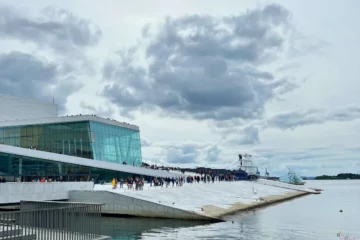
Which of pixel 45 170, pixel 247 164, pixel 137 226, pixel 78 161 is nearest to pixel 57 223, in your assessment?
pixel 137 226

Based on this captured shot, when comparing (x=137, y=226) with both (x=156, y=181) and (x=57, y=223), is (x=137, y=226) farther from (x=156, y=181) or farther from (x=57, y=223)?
(x=156, y=181)

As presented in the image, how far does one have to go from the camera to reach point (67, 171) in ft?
194

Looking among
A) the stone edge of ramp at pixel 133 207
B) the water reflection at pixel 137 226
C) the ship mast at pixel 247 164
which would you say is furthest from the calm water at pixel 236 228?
the ship mast at pixel 247 164

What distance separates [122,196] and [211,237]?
43.4 feet

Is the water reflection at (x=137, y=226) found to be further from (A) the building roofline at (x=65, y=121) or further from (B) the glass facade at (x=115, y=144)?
(A) the building roofline at (x=65, y=121)

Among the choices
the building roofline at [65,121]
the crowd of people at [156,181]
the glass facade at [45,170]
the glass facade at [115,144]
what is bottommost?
the crowd of people at [156,181]

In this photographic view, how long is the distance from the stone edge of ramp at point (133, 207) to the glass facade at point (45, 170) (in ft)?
29.2

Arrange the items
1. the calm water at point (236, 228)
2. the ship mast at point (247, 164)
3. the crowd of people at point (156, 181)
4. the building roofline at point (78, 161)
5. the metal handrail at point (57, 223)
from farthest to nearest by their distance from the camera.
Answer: the ship mast at point (247, 164) < the building roofline at point (78, 161) < the crowd of people at point (156, 181) < the calm water at point (236, 228) < the metal handrail at point (57, 223)

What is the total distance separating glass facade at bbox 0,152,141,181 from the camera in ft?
169

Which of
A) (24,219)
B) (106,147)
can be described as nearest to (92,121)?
(106,147)

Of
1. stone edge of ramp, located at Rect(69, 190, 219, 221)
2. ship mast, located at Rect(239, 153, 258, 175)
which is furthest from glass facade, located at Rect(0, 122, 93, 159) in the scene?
ship mast, located at Rect(239, 153, 258, 175)

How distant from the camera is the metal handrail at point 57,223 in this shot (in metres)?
17.4

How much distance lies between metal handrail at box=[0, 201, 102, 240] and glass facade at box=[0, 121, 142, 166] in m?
47.1

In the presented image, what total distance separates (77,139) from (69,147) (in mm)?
1798
